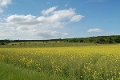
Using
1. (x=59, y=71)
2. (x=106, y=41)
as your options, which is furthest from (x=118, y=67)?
(x=106, y=41)

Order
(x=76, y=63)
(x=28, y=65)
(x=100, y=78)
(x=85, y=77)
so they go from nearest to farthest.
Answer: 1. (x=100, y=78)
2. (x=85, y=77)
3. (x=76, y=63)
4. (x=28, y=65)

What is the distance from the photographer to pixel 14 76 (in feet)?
28.4

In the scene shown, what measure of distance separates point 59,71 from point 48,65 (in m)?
1.98

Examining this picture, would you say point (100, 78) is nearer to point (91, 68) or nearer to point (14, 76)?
point (91, 68)

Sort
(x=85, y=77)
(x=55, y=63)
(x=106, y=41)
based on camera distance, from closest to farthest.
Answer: (x=85, y=77)
(x=55, y=63)
(x=106, y=41)

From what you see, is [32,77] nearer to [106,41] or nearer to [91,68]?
[91,68]

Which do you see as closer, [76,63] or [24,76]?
[24,76]

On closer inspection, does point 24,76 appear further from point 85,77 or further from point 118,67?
point 118,67

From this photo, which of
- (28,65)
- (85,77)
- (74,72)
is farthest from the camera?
(28,65)

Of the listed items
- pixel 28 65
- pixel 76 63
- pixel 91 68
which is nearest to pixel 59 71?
pixel 76 63

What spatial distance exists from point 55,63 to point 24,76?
4082mm

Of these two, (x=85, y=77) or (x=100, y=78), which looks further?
(x=85, y=77)

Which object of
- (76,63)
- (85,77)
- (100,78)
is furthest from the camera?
(76,63)

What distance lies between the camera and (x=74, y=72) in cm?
978
